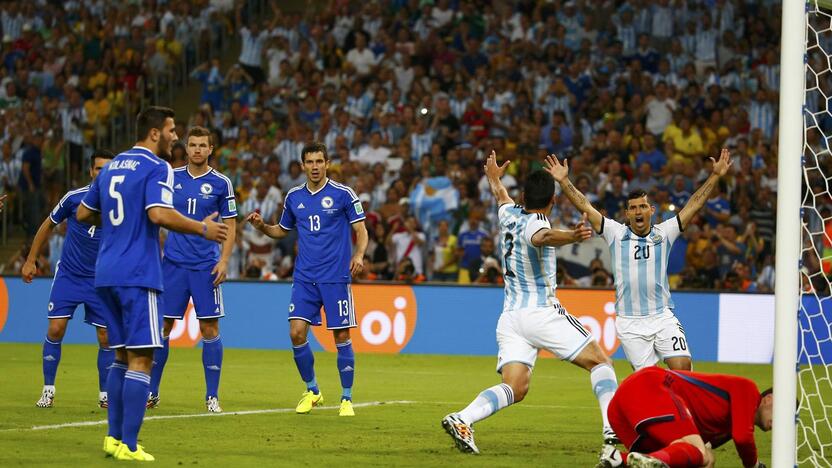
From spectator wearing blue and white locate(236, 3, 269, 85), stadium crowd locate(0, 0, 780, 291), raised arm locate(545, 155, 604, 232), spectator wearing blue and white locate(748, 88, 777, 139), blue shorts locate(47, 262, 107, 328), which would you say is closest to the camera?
raised arm locate(545, 155, 604, 232)

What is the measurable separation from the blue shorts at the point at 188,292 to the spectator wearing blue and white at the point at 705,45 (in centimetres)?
1369

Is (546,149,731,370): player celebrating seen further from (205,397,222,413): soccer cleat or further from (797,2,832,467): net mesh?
(205,397,222,413): soccer cleat

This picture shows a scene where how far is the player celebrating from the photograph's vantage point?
9664 mm

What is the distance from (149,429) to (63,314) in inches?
88.8

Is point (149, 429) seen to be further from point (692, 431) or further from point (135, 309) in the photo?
point (692, 431)

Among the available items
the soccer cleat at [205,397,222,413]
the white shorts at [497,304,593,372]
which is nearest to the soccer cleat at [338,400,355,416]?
the soccer cleat at [205,397,222,413]

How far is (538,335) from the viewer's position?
848cm

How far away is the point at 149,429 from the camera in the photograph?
30.7ft

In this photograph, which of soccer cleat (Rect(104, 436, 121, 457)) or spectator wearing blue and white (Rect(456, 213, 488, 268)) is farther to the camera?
spectator wearing blue and white (Rect(456, 213, 488, 268))

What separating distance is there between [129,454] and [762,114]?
52.0 ft

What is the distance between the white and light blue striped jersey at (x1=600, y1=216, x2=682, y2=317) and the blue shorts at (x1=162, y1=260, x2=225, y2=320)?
3561 mm

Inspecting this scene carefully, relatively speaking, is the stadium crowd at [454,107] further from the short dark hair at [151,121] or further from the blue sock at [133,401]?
the blue sock at [133,401]

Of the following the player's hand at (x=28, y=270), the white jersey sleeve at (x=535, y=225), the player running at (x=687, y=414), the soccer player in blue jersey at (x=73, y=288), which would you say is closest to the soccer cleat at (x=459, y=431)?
the player running at (x=687, y=414)

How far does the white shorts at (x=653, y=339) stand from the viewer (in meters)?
9.66
